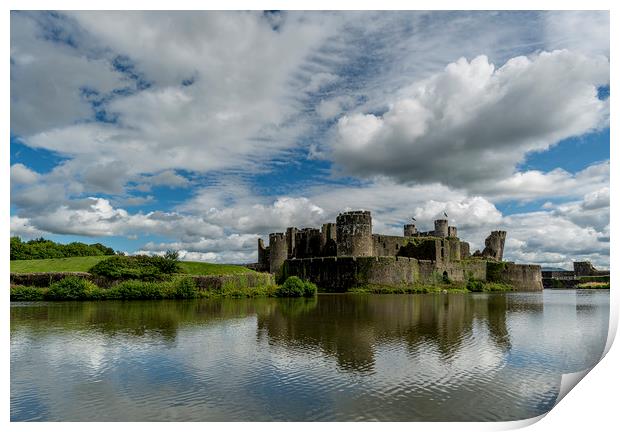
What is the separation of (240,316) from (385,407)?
11948 mm

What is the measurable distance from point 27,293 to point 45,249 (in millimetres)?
14962

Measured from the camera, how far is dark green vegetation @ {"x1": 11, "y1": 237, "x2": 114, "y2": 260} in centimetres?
3892

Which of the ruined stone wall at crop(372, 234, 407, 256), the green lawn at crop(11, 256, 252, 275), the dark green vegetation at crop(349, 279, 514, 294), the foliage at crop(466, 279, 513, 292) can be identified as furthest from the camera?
the ruined stone wall at crop(372, 234, 407, 256)

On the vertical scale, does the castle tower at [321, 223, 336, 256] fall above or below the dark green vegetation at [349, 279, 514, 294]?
above

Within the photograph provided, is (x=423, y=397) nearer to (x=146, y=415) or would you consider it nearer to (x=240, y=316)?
(x=146, y=415)

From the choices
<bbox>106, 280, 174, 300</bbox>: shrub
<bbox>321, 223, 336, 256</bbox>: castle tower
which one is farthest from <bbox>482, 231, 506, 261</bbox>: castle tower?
<bbox>106, 280, 174, 300</bbox>: shrub

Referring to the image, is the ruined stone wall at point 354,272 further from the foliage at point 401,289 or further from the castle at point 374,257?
the foliage at point 401,289

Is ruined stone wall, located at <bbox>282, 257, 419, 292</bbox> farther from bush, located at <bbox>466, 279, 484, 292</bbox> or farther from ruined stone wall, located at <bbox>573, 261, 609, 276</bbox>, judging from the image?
ruined stone wall, located at <bbox>573, 261, 609, 276</bbox>

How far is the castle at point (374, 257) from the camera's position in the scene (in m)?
39.2

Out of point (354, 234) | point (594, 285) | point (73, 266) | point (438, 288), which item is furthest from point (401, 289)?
point (594, 285)

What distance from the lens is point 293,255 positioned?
161 feet

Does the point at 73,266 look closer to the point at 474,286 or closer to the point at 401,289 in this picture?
the point at 401,289

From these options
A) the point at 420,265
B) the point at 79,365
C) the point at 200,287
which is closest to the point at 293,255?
the point at 420,265

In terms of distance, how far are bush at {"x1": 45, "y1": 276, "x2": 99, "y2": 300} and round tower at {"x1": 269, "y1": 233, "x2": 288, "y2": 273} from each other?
69.7 ft
